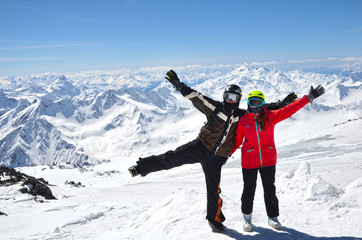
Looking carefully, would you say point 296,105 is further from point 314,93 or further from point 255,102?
point 255,102

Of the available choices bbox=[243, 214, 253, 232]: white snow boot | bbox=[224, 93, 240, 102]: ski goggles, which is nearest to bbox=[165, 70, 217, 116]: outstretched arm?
bbox=[224, 93, 240, 102]: ski goggles

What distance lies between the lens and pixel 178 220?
6305 millimetres

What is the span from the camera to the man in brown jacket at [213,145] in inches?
212

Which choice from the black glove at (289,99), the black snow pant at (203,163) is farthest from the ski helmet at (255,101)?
the black snow pant at (203,163)

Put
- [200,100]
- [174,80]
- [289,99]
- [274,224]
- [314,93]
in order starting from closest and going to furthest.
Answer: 1. [314,93]
2. [274,224]
3. [200,100]
4. [289,99]
5. [174,80]

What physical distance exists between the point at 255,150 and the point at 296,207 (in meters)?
2.46

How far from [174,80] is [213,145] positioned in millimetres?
1748

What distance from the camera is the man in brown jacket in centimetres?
539

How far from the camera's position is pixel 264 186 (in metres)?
5.47

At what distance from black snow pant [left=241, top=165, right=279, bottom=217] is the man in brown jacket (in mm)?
558

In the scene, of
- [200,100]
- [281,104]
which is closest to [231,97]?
[200,100]

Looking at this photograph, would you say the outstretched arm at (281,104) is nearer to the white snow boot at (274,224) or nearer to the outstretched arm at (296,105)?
the outstretched arm at (296,105)

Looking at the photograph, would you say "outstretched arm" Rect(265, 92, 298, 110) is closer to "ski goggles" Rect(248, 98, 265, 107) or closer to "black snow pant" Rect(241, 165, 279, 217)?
"ski goggles" Rect(248, 98, 265, 107)

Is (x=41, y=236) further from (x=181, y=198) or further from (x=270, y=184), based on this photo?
(x=270, y=184)
